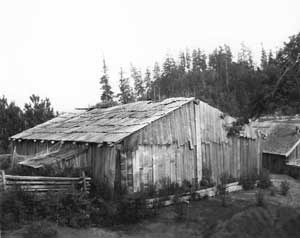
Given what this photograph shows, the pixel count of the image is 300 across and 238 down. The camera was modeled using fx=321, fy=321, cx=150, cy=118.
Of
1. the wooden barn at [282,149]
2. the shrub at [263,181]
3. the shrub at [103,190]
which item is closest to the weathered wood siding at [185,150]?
the shrub at [263,181]

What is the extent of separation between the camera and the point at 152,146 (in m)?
14.8

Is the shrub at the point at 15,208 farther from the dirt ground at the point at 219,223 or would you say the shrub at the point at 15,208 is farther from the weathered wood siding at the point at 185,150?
the weathered wood siding at the point at 185,150

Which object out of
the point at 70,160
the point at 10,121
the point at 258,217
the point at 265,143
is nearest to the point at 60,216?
the point at 70,160

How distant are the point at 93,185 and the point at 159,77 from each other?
236 feet

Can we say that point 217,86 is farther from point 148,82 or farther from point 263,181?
point 263,181

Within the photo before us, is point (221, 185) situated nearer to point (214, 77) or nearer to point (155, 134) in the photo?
point (155, 134)

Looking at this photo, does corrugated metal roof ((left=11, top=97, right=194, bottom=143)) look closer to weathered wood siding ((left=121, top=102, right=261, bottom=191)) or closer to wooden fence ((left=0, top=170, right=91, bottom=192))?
weathered wood siding ((left=121, top=102, right=261, bottom=191))

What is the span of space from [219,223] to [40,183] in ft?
22.4

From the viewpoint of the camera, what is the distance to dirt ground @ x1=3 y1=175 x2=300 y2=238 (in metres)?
8.63

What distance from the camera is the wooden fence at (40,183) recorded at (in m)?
11.6

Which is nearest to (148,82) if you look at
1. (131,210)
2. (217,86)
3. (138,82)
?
(138,82)

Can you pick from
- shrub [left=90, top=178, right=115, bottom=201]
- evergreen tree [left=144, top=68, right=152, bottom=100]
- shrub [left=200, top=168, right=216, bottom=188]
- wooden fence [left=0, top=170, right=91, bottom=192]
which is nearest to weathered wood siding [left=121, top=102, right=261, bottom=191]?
shrub [left=200, top=168, right=216, bottom=188]

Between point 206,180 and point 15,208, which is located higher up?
point 15,208

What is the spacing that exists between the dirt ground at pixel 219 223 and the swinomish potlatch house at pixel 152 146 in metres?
1.91
